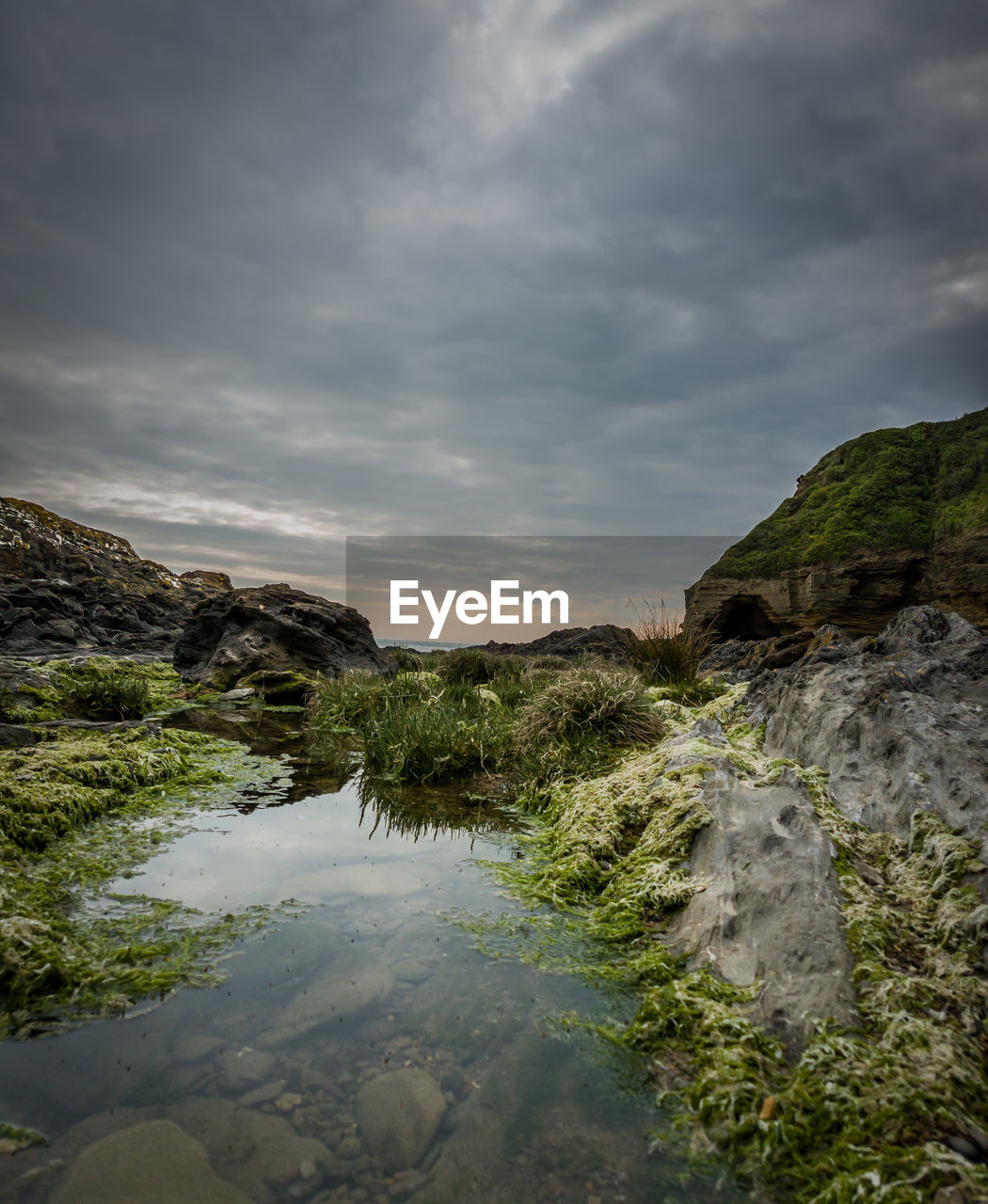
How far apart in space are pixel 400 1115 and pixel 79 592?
27.3m

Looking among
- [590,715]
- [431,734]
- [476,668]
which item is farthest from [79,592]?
[590,715]

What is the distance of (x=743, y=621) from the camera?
65.0 feet

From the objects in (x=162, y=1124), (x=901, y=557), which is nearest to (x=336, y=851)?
(x=162, y=1124)

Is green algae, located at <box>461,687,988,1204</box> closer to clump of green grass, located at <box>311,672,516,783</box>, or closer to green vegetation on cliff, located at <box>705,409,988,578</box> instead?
clump of green grass, located at <box>311,672,516,783</box>

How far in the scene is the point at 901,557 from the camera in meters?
15.6

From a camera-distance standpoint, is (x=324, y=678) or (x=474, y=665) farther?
(x=474, y=665)

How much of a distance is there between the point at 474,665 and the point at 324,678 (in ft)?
14.7

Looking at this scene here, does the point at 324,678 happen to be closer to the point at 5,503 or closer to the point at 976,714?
the point at 976,714

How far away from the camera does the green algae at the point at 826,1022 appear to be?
1.65m

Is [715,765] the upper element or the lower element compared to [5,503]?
lower

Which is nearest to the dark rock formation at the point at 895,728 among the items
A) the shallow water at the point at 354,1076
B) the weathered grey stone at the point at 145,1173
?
the shallow water at the point at 354,1076

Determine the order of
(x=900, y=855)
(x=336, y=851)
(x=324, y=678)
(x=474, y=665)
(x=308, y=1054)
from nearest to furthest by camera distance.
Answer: (x=308, y=1054)
(x=900, y=855)
(x=336, y=851)
(x=324, y=678)
(x=474, y=665)

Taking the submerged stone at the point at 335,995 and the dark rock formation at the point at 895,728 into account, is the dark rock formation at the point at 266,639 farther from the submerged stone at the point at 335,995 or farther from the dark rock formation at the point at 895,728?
the submerged stone at the point at 335,995

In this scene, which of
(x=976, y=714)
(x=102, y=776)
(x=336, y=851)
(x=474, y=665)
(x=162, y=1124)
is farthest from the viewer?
(x=474, y=665)
